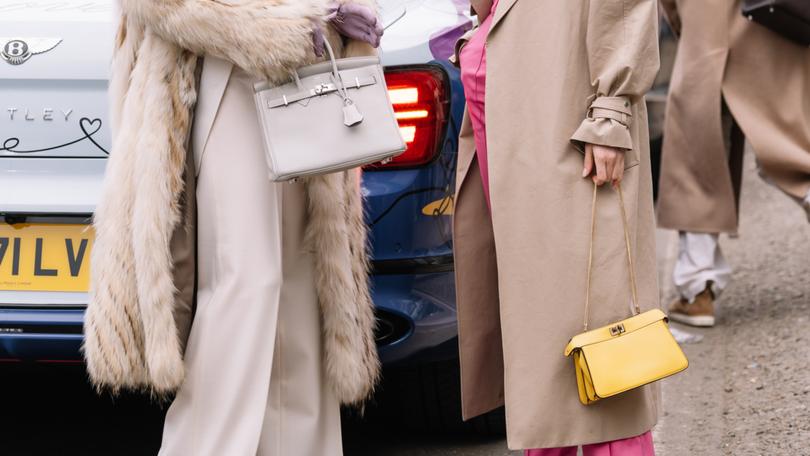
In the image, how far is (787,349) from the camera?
4.47m

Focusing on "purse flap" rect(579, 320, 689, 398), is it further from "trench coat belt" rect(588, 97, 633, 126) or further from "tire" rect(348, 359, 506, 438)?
"tire" rect(348, 359, 506, 438)

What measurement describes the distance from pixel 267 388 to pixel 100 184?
2.33 ft

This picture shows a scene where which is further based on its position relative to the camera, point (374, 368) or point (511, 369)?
point (374, 368)

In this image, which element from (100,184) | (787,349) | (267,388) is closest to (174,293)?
(267,388)

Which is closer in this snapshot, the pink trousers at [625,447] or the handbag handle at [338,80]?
the handbag handle at [338,80]

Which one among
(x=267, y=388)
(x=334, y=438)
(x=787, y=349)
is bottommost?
(x=787, y=349)

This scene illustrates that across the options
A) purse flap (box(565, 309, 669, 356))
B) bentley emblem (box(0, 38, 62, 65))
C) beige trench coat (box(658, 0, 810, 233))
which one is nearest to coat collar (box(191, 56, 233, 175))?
bentley emblem (box(0, 38, 62, 65))

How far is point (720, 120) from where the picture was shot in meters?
4.70

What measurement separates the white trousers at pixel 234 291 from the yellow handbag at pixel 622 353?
0.65m

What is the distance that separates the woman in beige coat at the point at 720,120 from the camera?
4.57 meters

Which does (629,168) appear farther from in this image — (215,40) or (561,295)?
(215,40)

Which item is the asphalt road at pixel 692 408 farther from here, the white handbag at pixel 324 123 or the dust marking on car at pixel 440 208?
the white handbag at pixel 324 123

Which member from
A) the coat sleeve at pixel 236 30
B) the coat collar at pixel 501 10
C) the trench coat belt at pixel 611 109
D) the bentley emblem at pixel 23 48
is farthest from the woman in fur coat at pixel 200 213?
the trench coat belt at pixel 611 109

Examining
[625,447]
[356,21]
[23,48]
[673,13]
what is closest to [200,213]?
[356,21]
